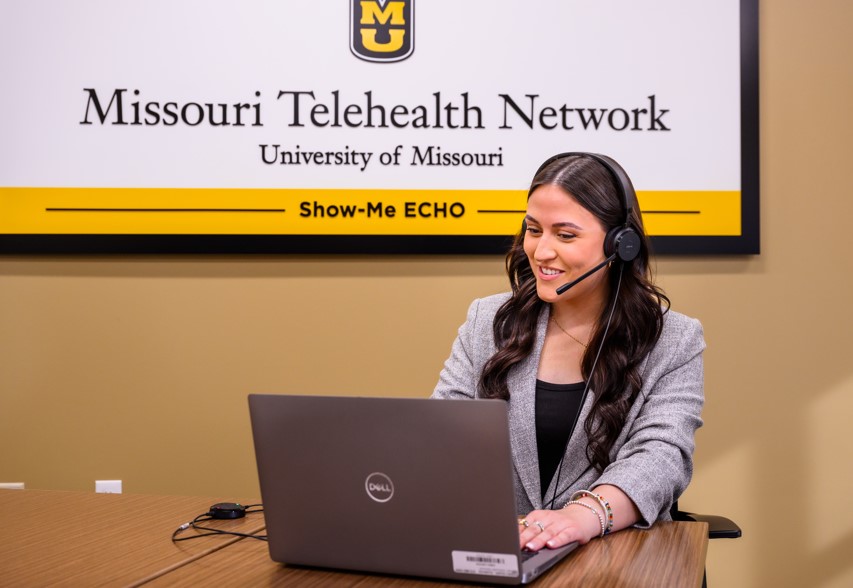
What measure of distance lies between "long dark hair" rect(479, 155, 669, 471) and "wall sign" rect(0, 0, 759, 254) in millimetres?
749

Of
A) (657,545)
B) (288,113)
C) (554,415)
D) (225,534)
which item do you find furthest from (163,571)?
(288,113)

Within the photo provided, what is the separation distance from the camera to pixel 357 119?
275 cm

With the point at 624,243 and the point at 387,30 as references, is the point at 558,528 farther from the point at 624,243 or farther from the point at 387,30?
the point at 387,30

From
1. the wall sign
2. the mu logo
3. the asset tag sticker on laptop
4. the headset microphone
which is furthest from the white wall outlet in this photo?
the asset tag sticker on laptop

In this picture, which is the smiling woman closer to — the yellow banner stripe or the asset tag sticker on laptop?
the asset tag sticker on laptop

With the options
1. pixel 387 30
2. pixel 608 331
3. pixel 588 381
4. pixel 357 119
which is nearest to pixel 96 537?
pixel 588 381

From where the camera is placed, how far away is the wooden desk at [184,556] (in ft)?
4.10

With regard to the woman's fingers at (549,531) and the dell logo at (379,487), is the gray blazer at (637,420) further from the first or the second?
the dell logo at (379,487)

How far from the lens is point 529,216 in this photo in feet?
6.39

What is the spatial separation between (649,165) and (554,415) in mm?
1096

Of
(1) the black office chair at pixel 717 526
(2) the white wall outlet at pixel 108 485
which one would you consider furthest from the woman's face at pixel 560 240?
(2) the white wall outlet at pixel 108 485

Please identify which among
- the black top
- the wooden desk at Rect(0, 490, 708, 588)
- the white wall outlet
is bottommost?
the white wall outlet

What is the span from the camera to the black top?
75.9 inches

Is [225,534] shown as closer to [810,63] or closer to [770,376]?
[770,376]
